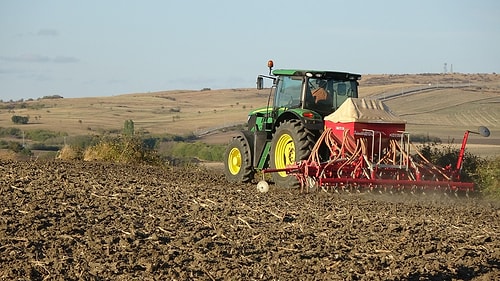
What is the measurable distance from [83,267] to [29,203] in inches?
116

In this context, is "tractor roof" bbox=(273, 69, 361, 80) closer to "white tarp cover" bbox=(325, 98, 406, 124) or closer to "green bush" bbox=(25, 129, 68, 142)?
"white tarp cover" bbox=(325, 98, 406, 124)

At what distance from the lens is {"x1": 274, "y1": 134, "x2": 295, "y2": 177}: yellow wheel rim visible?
46.5ft

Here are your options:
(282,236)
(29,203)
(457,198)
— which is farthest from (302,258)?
(457,198)

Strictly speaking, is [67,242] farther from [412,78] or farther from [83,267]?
[412,78]

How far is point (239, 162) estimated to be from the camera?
15977 millimetres

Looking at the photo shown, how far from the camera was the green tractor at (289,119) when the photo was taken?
1377 centimetres

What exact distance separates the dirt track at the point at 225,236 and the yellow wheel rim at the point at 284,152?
2.52 m

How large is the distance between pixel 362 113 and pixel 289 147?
1483 mm

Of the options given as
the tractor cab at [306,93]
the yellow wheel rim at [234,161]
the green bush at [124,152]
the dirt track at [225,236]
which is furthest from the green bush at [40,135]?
the dirt track at [225,236]

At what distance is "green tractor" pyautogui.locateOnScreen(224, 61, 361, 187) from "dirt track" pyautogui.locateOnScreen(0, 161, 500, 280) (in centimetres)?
215

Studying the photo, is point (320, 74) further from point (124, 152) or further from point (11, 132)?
point (11, 132)

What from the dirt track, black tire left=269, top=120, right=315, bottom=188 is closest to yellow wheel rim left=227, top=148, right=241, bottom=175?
black tire left=269, top=120, right=315, bottom=188

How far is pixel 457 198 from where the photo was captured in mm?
13555

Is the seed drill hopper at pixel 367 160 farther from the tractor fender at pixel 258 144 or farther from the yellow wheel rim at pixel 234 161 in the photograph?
the yellow wheel rim at pixel 234 161
